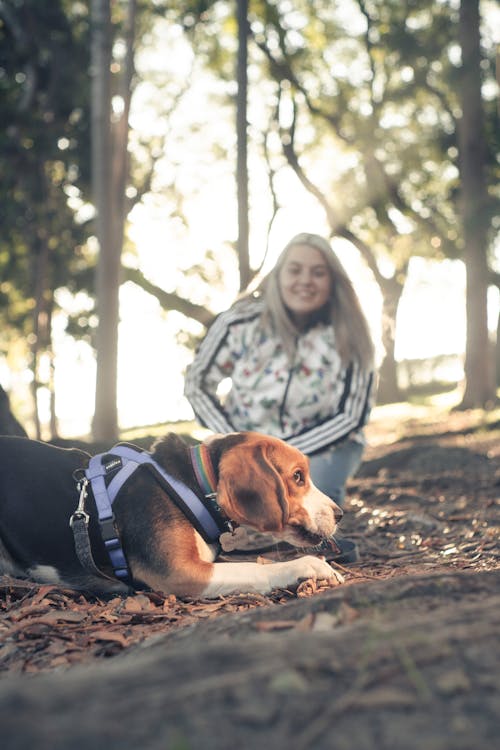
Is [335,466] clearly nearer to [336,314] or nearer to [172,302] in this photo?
[336,314]

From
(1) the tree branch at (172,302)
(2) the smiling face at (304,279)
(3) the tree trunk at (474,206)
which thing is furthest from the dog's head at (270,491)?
(3) the tree trunk at (474,206)

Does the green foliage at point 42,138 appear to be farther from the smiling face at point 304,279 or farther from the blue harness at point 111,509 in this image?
the blue harness at point 111,509

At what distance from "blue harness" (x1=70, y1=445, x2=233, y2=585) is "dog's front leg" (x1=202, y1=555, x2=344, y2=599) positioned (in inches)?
8.7

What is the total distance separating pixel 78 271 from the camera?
2280 centimetres

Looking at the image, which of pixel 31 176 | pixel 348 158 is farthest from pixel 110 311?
pixel 348 158

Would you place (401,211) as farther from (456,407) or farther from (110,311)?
(110,311)

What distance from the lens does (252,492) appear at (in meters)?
4.00

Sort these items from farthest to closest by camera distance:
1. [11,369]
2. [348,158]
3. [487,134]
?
1. [11,369]
2. [348,158]
3. [487,134]

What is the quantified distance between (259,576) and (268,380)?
8.71ft

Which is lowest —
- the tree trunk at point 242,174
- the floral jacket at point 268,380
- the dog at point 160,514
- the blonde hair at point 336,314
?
the dog at point 160,514

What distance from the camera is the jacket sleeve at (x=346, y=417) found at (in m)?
6.03

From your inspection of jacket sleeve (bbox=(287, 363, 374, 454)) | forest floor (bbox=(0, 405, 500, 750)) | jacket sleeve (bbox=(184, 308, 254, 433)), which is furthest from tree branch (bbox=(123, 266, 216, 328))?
forest floor (bbox=(0, 405, 500, 750))

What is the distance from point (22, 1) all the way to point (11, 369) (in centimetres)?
1451

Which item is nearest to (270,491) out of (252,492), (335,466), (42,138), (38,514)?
(252,492)
